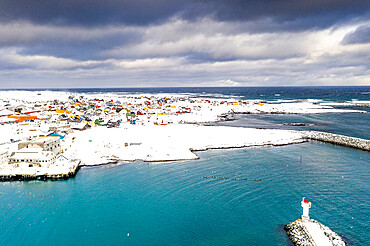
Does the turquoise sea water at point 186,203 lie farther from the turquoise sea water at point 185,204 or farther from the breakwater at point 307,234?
the breakwater at point 307,234

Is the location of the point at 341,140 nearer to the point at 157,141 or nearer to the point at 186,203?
the point at 157,141

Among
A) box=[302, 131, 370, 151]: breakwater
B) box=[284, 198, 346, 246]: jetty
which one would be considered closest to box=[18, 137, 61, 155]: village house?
box=[284, 198, 346, 246]: jetty

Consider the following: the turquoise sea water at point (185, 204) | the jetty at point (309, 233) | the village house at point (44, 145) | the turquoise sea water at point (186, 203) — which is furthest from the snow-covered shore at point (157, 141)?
the jetty at point (309, 233)

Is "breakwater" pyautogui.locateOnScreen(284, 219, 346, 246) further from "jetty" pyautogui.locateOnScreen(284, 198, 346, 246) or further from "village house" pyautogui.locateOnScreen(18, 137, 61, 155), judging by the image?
"village house" pyautogui.locateOnScreen(18, 137, 61, 155)

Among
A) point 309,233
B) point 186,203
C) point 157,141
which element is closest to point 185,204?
point 186,203

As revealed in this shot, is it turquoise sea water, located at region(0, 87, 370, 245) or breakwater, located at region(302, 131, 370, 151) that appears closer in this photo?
turquoise sea water, located at region(0, 87, 370, 245)

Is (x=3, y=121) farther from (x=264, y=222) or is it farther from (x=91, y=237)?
(x=264, y=222)

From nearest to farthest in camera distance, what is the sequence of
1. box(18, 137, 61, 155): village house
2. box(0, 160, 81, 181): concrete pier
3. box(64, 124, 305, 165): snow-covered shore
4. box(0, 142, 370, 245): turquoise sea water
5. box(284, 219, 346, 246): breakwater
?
1. box(284, 219, 346, 246): breakwater
2. box(0, 142, 370, 245): turquoise sea water
3. box(0, 160, 81, 181): concrete pier
4. box(18, 137, 61, 155): village house
5. box(64, 124, 305, 165): snow-covered shore
